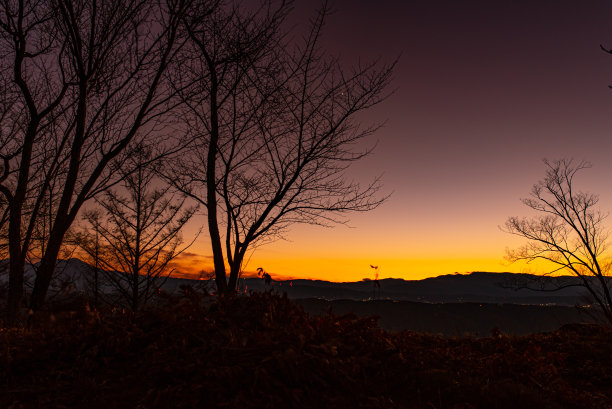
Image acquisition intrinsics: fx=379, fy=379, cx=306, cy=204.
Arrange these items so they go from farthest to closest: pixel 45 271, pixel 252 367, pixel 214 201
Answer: pixel 214 201, pixel 45 271, pixel 252 367

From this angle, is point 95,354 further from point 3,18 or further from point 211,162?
point 3,18

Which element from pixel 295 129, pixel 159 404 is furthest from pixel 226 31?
pixel 159 404

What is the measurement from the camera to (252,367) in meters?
3.26

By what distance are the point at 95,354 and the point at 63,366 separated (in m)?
0.30

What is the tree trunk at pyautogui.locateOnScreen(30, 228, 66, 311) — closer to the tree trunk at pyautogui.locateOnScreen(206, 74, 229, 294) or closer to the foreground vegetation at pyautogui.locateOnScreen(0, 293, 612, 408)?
the foreground vegetation at pyautogui.locateOnScreen(0, 293, 612, 408)

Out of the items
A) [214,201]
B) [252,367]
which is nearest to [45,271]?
[214,201]

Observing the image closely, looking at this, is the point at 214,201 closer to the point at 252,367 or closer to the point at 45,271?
the point at 45,271

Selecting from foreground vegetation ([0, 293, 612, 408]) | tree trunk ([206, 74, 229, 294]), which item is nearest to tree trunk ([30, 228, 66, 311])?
foreground vegetation ([0, 293, 612, 408])

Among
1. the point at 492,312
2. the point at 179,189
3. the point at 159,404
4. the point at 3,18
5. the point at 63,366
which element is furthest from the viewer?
the point at 492,312

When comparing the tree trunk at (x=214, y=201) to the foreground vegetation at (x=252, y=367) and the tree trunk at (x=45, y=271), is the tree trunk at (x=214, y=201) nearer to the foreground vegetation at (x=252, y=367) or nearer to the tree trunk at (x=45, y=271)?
the tree trunk at (x=45, y=271)

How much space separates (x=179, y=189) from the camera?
960 centimetres

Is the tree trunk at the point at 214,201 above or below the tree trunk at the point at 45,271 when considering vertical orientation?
above

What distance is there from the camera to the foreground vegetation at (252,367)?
3.08 meters

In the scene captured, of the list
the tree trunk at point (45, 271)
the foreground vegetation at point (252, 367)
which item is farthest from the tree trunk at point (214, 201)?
the foreground vegetation at point (252, 367)
